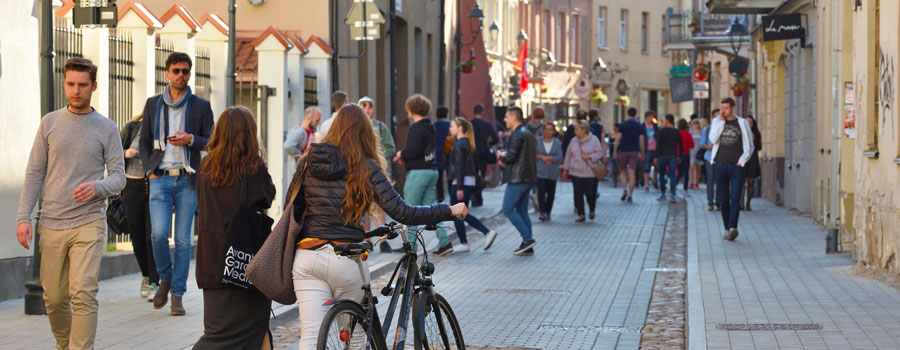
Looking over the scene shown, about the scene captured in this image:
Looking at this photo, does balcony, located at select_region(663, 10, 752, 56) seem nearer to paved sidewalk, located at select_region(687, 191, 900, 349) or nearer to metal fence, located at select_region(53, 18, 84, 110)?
paved sidewalk, located at select_region(687, 191, 900, 349)

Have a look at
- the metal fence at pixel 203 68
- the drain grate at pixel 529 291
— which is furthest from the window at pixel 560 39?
the drain grate at pixel 529 291

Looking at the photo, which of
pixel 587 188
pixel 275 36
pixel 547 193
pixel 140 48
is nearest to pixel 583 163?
pixel 587 188

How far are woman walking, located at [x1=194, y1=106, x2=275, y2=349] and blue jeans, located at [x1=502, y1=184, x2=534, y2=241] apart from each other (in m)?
9.78

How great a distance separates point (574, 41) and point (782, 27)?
35.1 meters

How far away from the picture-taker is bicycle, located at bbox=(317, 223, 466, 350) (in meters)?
6.29

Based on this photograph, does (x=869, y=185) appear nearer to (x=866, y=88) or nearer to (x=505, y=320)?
(x=866, y=88)

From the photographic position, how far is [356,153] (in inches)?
260

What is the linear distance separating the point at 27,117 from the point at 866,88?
7.93m

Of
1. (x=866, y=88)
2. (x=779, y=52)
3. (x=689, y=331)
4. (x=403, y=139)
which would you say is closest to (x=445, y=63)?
(x=403, y=139)

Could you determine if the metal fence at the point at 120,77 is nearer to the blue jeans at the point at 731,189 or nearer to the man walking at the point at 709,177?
the blue jeans at the point at 731,189

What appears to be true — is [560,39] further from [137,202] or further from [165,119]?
[165,119]

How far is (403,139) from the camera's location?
101ft

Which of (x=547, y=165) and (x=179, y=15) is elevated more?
(x=179, y=15)

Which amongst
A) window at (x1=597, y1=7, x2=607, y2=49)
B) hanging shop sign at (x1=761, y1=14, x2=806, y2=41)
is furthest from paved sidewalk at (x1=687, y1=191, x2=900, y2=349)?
window at (x1=597, y1=7, x2=607, y2=49)
